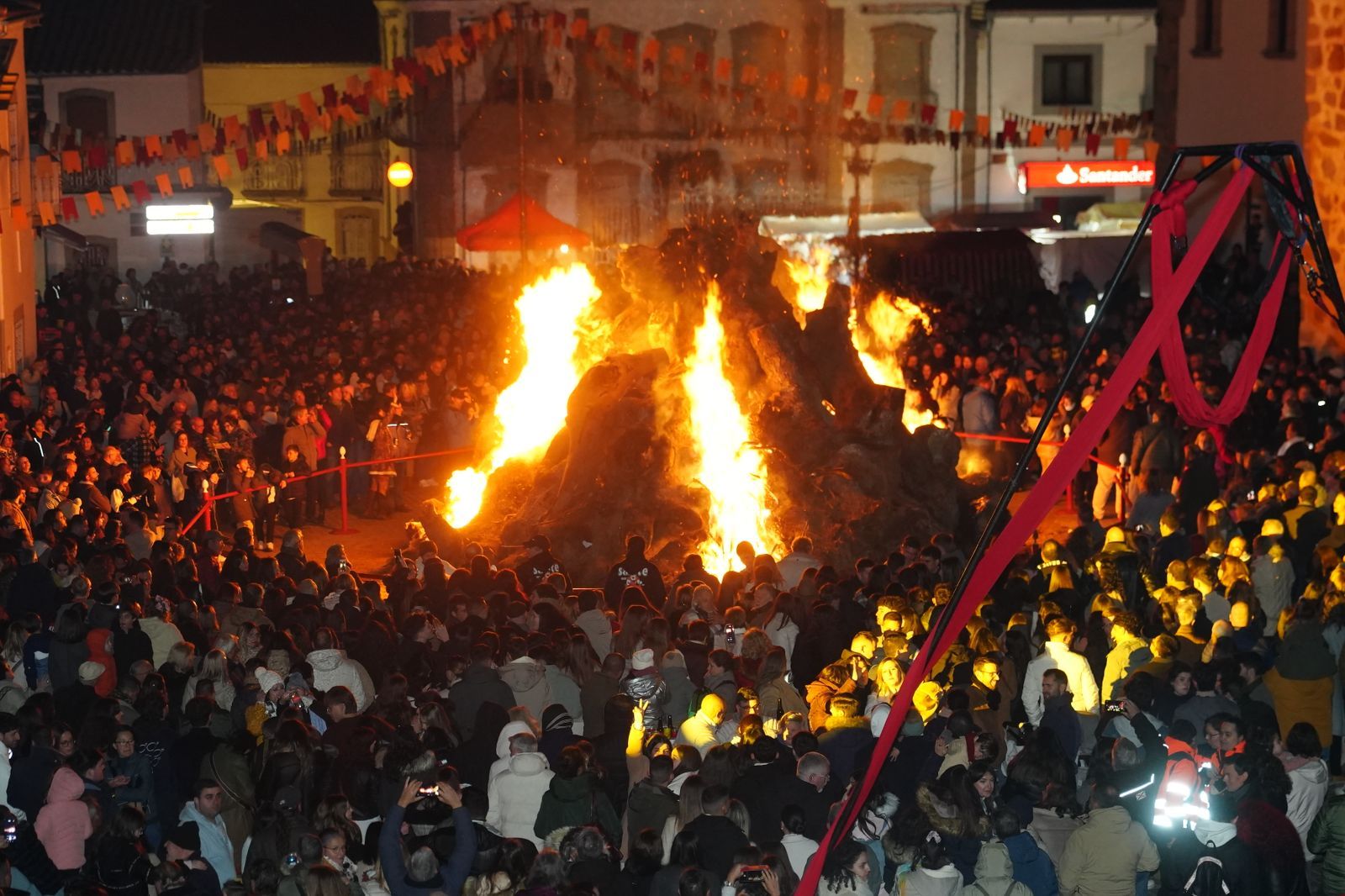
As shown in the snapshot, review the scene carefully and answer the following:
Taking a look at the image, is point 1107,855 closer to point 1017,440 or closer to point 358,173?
point 1017,440

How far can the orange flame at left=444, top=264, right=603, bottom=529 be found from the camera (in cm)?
2055

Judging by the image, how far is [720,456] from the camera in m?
19.1

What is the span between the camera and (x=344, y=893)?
8.61m

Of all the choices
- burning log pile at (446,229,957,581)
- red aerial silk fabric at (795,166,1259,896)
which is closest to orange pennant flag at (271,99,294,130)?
burning log pile at (446,229,957,581)

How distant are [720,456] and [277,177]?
104 ft

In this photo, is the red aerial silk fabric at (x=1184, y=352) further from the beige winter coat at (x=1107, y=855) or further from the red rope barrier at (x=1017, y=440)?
the red rope barrier at (x=1017, y=440)

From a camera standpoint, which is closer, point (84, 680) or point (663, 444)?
point (84, 680)

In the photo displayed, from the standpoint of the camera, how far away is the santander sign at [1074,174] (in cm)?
4103

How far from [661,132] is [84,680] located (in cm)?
3366

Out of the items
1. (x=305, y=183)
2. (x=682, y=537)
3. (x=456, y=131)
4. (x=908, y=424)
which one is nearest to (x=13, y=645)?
(x=682, y=537)

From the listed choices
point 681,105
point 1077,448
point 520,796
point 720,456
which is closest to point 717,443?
point 720,456

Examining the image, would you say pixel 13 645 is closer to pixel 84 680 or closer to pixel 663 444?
pixel 84 680

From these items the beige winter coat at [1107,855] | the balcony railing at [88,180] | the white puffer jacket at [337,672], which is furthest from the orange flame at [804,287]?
the balcony railing at [88,180]

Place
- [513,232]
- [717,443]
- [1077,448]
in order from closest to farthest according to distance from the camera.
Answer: [1077,448] < [717,443] < [513,232]
